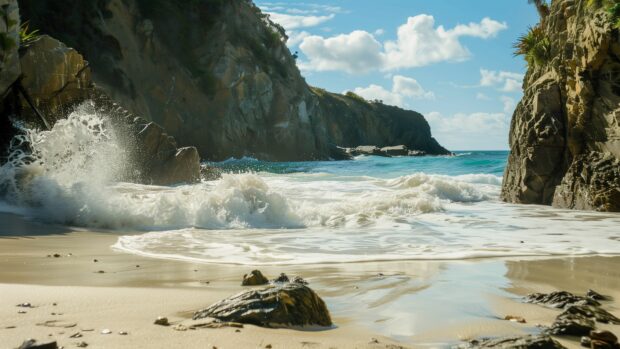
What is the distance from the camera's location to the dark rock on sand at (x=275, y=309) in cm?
344

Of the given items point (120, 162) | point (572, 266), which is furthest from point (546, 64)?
point (120, 162)

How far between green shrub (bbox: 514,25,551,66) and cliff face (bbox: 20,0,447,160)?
2825 cm

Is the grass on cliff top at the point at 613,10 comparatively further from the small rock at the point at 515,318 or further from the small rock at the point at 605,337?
the small rock at the point at 605,337

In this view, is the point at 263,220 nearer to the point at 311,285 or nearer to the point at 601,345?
the point at 311,285

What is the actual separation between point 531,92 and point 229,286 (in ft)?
45.8

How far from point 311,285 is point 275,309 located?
1688 mm

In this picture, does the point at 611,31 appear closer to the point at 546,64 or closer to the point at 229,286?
the point at 546,64

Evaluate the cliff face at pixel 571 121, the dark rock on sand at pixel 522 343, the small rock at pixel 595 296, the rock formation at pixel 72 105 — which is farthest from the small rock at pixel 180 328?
the rock formation at pixel 72 105

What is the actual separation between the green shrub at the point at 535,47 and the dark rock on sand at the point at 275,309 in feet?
51.5

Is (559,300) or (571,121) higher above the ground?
(571,121)

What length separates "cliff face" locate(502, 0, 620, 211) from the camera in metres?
13.4

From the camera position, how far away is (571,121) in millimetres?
14766

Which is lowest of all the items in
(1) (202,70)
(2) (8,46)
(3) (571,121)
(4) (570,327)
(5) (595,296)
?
(5) (595,296)

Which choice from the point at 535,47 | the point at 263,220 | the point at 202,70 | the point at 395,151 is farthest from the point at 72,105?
the point at 395,151
